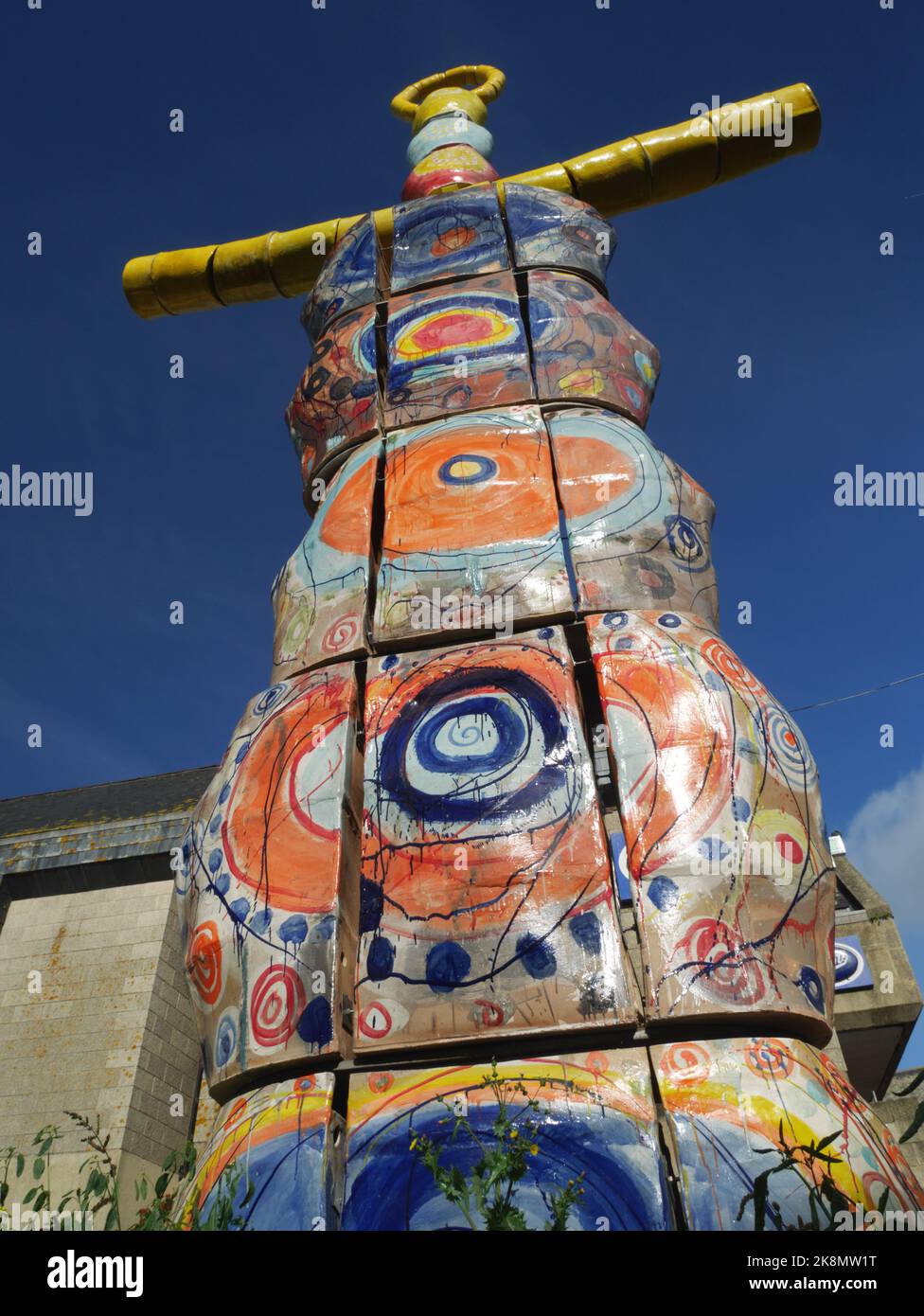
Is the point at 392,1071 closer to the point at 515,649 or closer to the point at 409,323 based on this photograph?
the point at 515,649

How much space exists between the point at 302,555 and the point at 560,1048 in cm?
240

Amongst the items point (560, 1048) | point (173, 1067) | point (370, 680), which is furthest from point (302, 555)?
point (173, 1067)

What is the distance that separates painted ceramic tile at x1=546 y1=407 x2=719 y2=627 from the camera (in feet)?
12.7

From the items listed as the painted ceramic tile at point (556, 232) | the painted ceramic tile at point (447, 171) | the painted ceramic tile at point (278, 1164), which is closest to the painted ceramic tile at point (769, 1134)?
the painted ceramic tile at point (278, 1164)

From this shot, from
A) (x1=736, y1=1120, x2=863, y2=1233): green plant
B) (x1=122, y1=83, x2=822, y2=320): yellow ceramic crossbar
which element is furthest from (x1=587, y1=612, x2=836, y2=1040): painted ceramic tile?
(x1=122, y1=83, x2=822, y2=320): yellow ceramic crossbar

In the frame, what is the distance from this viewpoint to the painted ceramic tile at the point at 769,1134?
2.48 metres

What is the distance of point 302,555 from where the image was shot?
447cm

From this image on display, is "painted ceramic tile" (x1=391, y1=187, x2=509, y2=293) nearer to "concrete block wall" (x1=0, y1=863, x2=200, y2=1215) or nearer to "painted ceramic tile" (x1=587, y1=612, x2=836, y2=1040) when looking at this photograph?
"painted ceramic tile" (x1=587, y1=612, x2=836, y2=1040)

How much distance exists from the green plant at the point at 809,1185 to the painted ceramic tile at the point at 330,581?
2.21m

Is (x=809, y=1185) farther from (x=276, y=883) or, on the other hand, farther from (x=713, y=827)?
(x=276, y=883)

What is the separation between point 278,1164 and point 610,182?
570 centimetres

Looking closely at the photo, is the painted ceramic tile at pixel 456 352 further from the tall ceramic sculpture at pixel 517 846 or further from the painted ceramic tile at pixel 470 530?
the painted ceramic tile at pixel 470 530

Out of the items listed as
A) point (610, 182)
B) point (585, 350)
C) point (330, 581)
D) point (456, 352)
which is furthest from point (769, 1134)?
point (610, 182)

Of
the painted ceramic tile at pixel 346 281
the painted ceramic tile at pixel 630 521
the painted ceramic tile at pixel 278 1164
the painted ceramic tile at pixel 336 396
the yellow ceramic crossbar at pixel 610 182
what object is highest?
the yellow ceramic crossbar at pixel 610 182
